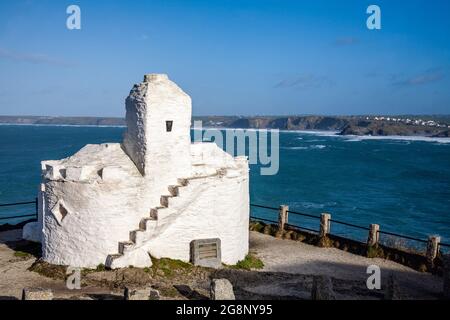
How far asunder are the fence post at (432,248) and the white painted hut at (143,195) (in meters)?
6.87

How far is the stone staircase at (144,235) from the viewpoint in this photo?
1444 cm

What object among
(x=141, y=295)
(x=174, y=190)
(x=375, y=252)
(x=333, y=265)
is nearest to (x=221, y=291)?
(x=141, y=295)

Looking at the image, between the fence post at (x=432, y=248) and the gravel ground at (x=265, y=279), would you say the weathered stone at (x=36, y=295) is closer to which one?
the gravel ground at (x=265, y=279)

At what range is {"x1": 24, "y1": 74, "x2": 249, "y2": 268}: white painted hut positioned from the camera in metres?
14.6

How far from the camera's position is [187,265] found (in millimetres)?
15352

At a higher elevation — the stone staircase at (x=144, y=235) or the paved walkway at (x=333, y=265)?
the stone staircase at (x=144, y=235)

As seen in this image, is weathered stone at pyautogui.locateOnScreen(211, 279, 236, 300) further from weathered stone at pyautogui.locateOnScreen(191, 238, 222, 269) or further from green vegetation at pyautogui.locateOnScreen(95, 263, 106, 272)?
green vegetation at pyautogui.locateOnScreen(95, 263, 106, 272)

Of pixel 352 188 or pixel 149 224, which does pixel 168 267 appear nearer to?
pixel 149 224

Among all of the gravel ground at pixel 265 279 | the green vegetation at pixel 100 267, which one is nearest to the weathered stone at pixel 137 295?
the gravel ground at pixel 265 279

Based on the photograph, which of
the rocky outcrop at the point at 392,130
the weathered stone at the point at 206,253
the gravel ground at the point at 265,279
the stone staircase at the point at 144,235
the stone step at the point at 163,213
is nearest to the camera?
the gravel ground at the point at 265,279

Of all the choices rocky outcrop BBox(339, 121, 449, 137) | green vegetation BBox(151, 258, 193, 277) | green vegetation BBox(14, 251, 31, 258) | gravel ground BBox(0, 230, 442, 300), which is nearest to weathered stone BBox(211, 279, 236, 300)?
gravel ground BBox(0, 230, 442, 300)
